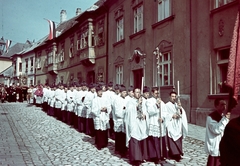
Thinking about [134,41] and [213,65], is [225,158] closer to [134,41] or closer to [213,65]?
[213,65]

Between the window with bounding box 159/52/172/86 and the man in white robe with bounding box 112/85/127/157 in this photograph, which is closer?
the man in white robe with bounding box 112/85/127/157

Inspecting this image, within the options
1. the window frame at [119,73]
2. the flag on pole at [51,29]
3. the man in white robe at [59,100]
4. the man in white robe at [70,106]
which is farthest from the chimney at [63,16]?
the man in white robe at [70,106]

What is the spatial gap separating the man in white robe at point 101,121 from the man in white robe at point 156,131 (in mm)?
1983

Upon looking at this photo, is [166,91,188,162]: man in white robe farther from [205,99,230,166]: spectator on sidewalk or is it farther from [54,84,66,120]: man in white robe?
[54,84,66,120]: man in white robe

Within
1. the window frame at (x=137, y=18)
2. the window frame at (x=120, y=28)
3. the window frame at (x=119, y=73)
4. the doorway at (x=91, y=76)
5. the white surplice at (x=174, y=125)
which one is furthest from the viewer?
the doorway at (x=91, y=76)

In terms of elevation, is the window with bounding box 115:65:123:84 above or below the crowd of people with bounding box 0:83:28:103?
above

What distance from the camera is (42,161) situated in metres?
6.76

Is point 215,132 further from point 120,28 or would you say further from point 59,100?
point 120,28

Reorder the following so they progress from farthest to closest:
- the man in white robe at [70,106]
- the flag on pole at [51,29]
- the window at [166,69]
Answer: the flag on pole at [51,29] < the window at [166,69] < the man in white robe at [70,106]

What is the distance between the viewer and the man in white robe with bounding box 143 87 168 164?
22.3 feet

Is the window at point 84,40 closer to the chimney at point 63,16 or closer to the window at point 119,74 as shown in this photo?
the window at point 119,74

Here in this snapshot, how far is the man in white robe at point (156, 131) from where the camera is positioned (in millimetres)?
6805

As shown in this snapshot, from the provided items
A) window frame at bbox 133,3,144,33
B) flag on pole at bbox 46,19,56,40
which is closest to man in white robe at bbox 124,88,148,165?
window frame at bbox 133,3,144,33

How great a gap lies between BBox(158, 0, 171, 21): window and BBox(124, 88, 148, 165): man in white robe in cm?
850
